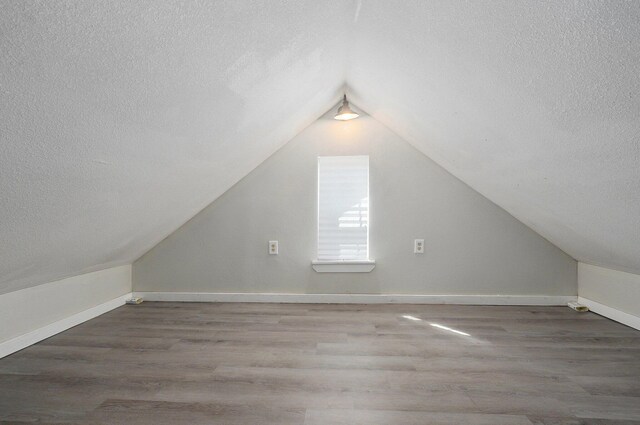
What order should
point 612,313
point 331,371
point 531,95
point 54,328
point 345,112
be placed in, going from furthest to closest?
point 345,112 < point 612,313 < point 54,328 < point 331,371 < point 531,95

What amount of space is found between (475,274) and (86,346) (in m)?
3.09

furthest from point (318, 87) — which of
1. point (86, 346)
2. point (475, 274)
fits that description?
point (86, 346)

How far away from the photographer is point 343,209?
283cm

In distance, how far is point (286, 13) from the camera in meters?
1.16

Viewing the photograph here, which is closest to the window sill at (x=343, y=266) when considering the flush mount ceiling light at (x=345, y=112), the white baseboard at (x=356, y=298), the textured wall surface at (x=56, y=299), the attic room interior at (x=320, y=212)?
the attic room interior at (x=320, y=212)

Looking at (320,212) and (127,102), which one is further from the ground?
(127,102)

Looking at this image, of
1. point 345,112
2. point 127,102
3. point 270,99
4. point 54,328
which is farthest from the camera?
point 345,112

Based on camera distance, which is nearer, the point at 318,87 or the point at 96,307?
the point at 318,87

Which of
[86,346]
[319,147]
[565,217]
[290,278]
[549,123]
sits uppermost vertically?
[319,147]

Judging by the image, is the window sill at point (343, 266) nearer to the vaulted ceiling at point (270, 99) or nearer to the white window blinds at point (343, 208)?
the white window blinds at point (343, 208)

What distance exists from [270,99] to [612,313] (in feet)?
10.0

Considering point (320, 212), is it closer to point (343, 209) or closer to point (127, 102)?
point (343, 209)

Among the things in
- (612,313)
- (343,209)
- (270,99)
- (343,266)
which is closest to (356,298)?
(343,266)

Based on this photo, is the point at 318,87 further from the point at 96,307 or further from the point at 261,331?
the point at 96,307
